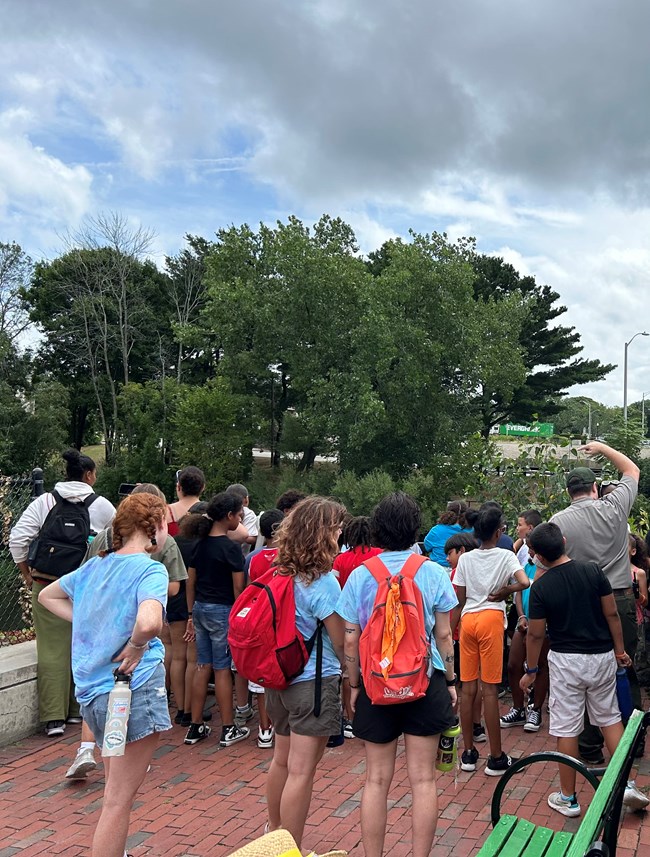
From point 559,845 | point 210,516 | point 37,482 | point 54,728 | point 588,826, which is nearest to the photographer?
point 588,826

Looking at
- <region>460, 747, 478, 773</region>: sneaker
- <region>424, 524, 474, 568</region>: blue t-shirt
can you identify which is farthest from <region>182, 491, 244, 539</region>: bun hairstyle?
<region>460, 747, 478, 773</region>: sneaker

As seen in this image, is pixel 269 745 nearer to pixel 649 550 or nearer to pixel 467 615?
pixel 467 615

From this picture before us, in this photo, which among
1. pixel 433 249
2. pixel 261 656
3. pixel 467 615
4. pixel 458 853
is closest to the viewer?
pixel 261 656

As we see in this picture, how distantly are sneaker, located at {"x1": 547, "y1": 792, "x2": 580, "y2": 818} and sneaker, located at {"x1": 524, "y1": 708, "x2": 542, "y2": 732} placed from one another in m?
1.37

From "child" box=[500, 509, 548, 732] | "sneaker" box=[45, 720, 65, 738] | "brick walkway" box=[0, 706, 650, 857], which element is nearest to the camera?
"brick walkway" box=[0, 706, 650, 857]

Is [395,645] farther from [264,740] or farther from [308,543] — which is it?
[264,740]

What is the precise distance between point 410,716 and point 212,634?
2220mm

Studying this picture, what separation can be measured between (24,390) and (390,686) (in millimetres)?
40072

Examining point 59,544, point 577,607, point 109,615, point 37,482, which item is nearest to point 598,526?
point 577,607

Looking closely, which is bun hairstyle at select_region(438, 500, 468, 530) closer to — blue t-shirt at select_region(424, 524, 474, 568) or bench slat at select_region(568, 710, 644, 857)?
blue t-shirt at select_region(424, 524, 474, 568)

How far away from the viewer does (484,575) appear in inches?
189

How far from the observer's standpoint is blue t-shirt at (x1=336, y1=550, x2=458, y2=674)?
3314mm

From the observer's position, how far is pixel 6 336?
40688mm

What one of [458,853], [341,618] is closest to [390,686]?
[341,618]
